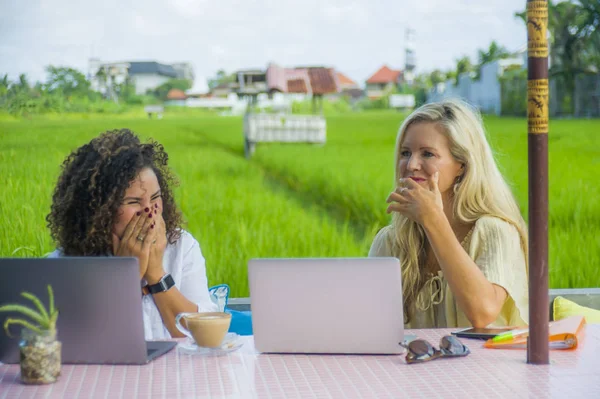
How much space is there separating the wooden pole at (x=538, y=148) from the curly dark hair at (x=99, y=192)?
1.11 metres

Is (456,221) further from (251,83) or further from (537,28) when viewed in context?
(251,83)

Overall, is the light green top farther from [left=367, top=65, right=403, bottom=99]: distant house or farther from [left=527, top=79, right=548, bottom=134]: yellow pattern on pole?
[left=367, top=65, right=403, bottom=99]: distant house

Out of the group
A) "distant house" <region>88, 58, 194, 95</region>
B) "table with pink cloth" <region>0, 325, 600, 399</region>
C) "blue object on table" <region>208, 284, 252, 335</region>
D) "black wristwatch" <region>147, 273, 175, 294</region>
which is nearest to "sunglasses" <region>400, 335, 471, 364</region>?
"table with pink cloth" <region>0, 325, 600, 399</region>

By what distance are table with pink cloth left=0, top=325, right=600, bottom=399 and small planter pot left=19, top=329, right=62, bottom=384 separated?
0.06 ft

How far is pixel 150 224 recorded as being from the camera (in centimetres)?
214

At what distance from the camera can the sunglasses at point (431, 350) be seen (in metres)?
1.59

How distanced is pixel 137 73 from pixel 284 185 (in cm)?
99

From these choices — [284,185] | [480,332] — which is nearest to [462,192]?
[480,332]

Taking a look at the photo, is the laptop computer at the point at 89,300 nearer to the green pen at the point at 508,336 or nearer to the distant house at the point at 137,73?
the green pen at the point at 508,336

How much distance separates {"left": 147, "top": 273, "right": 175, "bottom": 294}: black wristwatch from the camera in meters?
2.14

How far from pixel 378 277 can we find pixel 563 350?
16.1 inches

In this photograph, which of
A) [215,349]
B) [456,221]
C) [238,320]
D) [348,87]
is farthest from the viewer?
[348,87]

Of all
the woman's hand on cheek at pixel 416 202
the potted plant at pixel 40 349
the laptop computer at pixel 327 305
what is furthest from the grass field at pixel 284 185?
the potted plant at pixel 40 349

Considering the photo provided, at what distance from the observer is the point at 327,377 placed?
1.52m
